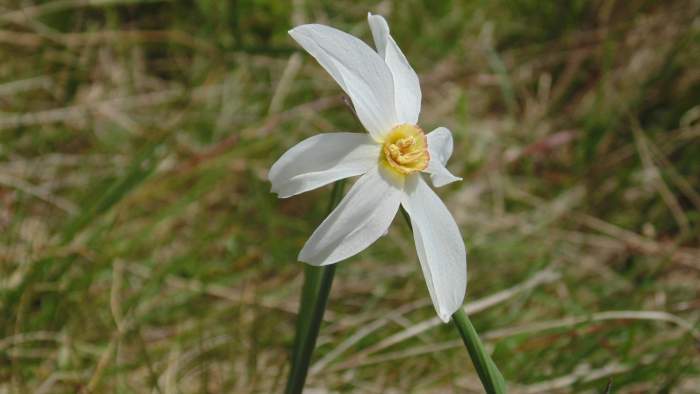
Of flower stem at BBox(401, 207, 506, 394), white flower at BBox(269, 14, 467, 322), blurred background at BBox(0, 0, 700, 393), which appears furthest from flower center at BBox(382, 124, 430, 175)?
blurred background at BBox(0, 0, 700, 393)

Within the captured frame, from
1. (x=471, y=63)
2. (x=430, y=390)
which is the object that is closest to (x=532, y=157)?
(x=471, y=63)

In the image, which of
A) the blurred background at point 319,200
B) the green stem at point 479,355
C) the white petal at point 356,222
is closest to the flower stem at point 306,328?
the white petal at point 356,222

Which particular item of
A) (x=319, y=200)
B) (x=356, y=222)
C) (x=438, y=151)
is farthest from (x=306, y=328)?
(x=319, y=200)

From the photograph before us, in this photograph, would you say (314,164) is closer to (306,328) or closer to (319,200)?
(306,328)

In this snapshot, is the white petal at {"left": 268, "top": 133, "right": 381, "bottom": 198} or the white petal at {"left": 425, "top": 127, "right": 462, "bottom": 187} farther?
the white petal at {"left": 425, "top": 127, "right": 462, "bottom": 187}

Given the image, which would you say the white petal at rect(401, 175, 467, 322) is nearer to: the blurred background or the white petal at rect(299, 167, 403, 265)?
the white petal at rect(299, 167, 403, 265)

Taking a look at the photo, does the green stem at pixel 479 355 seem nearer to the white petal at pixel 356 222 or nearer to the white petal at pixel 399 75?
the white petal at pixel 356 222
